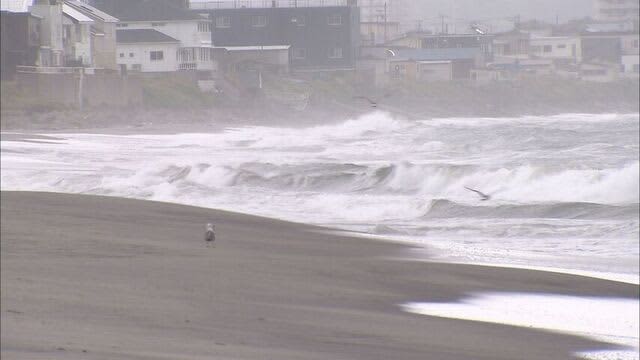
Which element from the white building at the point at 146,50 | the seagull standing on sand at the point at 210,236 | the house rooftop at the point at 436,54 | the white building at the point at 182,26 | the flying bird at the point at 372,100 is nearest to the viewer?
the seagull standing on sand at the point at 210,236

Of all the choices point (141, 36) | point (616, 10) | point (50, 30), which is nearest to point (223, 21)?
point (141, 36)

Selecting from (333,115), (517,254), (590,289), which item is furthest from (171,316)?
(333,115)

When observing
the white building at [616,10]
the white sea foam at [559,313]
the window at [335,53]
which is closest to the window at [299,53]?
the window at [335,53]

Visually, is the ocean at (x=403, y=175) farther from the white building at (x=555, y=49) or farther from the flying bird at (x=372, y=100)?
the white building at (x=555, y=49)

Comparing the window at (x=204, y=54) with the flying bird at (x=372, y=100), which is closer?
the flying bird at (x=372, y=100)

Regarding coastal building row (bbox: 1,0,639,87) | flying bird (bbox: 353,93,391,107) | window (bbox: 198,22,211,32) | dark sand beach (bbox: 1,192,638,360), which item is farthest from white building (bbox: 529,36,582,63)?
→ dark sand beach (bbox: 1,192,638,360)

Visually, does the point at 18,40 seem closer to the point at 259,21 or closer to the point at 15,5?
the point at 15,5
